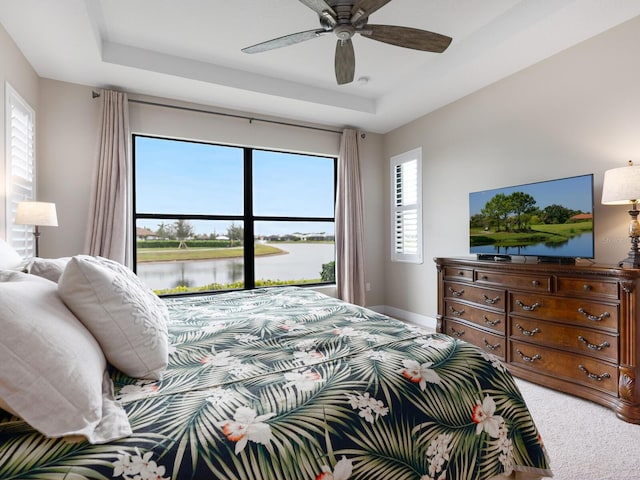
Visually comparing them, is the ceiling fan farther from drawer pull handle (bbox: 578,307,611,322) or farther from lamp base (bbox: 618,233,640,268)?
drawer pull handle (bbox: 578,307,611,322)

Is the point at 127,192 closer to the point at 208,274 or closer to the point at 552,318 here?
the point at 208,274

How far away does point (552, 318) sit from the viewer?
2514mm

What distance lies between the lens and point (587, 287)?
2.32 metres

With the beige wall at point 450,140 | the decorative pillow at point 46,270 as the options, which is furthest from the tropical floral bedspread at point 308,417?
the beige wall at point 450,140

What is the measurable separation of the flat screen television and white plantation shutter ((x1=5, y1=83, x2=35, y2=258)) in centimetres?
401

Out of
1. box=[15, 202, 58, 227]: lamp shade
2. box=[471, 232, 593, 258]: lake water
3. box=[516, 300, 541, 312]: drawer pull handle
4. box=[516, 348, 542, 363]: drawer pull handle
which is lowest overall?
box=[516, 348, 542, 363]: drawer pull handle

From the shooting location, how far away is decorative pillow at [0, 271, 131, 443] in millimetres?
761

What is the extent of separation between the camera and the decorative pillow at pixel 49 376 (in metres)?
0.76

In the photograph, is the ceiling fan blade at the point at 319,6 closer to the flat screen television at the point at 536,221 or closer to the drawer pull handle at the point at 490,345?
the flat screen television at the point at 536,221

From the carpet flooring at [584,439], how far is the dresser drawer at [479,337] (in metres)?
0.45

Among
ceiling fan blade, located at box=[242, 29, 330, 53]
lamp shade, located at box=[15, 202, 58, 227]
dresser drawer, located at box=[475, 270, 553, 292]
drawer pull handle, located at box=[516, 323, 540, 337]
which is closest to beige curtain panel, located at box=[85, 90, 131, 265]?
lamp shade, located at box=[15, 202, 58, 227]

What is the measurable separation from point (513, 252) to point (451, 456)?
2.39 meters

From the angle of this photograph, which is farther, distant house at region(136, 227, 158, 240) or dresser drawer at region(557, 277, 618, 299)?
distant house at region(136, 227, 158, 240)

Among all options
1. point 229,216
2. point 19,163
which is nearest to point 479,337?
point 229,216
